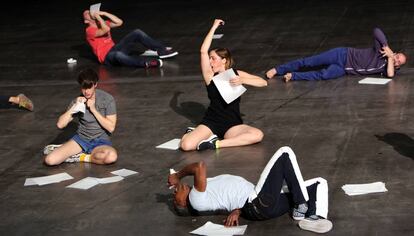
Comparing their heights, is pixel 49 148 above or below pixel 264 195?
below

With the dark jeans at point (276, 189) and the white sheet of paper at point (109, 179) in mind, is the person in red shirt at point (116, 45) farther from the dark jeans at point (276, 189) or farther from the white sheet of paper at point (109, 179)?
the dark jeans at point (276, 189)

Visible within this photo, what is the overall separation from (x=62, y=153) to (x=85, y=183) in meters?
0.78

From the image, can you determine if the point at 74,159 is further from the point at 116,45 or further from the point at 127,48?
the point at 127,48

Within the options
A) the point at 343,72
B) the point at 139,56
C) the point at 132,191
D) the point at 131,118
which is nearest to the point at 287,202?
the point at 132,191

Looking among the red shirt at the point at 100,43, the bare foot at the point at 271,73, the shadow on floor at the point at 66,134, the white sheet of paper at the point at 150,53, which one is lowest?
the shadow on floor at the point at 66,134

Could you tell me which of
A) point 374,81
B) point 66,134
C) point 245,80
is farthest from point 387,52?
point 66,134

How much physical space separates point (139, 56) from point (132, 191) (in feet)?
21.3

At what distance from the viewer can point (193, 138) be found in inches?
360

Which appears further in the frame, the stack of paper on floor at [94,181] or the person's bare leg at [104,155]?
the person's bare leg at [104,155]

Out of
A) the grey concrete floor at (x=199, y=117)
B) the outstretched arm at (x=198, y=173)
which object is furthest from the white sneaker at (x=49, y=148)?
the outstretched arm at (x=198, y=173)

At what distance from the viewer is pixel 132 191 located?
805 cm

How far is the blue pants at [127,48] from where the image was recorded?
13.5m

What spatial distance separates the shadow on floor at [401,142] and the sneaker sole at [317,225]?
76.7 inches

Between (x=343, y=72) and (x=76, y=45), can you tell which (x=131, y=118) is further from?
(x=76, y=45)
